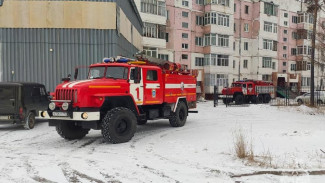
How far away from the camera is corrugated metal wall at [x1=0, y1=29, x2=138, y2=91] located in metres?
17.1

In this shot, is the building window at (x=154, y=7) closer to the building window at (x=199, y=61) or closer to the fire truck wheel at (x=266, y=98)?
the building window at (x=199, y=61)

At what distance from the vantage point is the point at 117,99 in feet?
30.6

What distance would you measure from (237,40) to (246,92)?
54.8 ft

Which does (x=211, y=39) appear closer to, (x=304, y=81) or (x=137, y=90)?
(x=304, y=81)

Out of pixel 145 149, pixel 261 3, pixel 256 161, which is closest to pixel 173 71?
pixel 145 149

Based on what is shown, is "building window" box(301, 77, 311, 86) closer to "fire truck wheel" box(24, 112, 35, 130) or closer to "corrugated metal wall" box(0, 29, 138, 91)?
"corrugated metal wall" box(0, 29, 138, 91)

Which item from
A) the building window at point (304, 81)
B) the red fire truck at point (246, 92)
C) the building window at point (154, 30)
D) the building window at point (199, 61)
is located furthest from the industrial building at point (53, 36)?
the building window at point (304, 81)

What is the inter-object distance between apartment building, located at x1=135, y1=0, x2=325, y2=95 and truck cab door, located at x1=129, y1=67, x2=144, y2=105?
23.4m

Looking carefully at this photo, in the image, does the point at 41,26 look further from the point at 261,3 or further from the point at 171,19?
the point at 261,3

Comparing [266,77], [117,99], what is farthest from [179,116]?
[266,77]

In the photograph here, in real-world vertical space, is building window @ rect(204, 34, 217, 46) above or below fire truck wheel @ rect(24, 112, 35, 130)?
above

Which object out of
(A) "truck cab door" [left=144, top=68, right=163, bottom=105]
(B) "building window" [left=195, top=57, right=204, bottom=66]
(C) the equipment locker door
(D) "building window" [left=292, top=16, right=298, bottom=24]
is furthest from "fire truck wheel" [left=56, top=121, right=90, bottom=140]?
(D) "building window" [left=292, top=16, right=298, bottom=24]

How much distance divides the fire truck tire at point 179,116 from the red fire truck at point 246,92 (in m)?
14.6

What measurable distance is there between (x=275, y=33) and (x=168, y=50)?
65.5 ft
